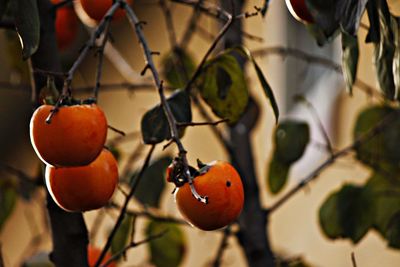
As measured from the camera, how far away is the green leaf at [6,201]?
70.9 inches

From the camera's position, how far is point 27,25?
1.01m

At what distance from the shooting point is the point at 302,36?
3932 millimetres

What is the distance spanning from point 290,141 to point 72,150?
Result: 0.79 m

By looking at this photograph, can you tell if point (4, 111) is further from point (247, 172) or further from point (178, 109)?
point (178, 109)

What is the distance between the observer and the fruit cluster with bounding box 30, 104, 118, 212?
0.93 metres

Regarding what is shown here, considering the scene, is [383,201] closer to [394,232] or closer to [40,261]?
[394,232]

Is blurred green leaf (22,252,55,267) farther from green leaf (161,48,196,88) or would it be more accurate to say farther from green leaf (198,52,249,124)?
green leaf (161,48,196,88)

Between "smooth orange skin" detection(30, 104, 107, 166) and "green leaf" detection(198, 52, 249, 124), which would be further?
"green leaf" detection(198, 52, 249, 124)

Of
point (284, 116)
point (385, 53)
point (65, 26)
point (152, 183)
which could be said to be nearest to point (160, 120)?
point (385, 53)

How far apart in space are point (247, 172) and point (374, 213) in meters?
0.26

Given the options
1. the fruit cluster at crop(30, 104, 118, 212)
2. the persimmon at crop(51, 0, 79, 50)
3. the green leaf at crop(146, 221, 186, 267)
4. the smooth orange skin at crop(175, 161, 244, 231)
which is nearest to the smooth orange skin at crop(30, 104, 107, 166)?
the fruit cluster at crop(30, 104, 118, 212)

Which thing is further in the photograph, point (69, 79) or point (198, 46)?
point (198, 46)

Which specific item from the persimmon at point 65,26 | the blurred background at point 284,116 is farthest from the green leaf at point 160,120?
the blurred background at point 284,116

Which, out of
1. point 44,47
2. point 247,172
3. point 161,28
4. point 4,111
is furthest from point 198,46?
point 44,47
